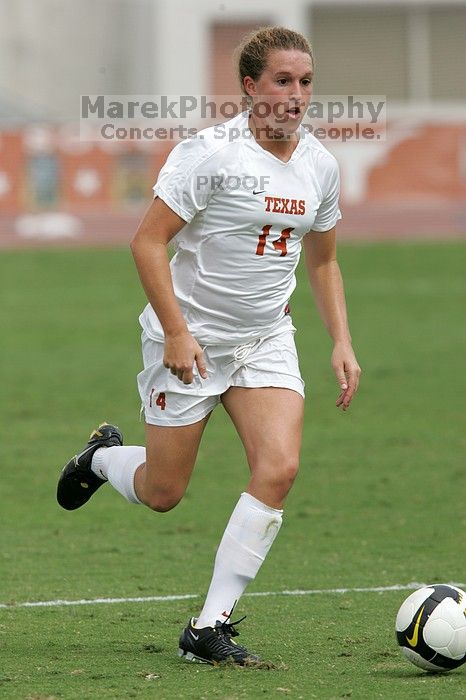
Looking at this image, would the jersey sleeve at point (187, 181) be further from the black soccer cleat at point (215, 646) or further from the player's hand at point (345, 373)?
the black soccer cleat at point (215, 646)

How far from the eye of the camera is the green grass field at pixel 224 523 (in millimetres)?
5125

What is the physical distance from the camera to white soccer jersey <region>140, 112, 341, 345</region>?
5.23 metres

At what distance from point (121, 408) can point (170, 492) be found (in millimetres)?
6829

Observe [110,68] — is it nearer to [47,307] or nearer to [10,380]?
[47,307]

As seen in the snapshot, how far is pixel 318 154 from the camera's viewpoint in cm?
550

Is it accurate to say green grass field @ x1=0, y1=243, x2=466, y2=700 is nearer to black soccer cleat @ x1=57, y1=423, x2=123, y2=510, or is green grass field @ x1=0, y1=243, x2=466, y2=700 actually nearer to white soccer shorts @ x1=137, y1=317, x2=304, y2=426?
black soccer cleat @ x1=57, y1=423, x2=123, y2=510

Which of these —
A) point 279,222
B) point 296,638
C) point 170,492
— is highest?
point 279,222

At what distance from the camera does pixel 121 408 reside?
488 inches

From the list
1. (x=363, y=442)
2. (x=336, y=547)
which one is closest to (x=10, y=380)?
(x=363, y=442)

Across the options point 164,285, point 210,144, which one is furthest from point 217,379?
point 210,144

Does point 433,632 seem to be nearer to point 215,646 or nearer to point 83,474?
point 215,646

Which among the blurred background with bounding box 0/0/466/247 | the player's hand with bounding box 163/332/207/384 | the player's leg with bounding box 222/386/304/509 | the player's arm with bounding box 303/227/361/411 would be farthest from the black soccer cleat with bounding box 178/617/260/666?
the blurred background with bounding box 0/0/466/247

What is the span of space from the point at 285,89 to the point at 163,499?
162 cm

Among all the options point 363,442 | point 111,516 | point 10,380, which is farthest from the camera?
point 10,380
